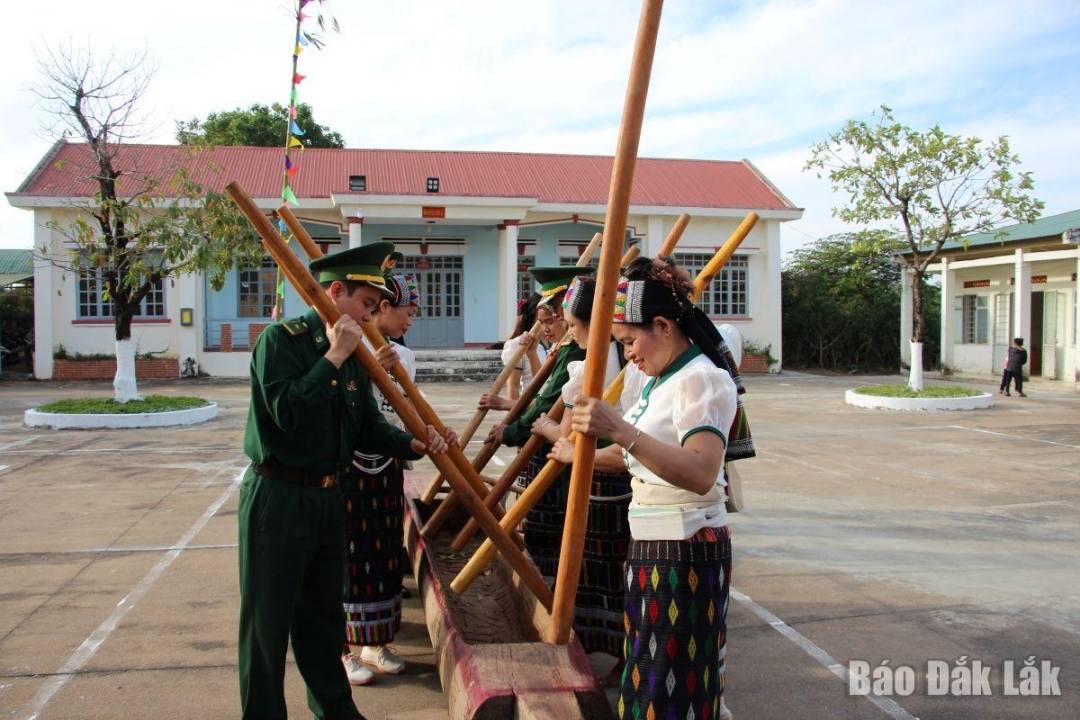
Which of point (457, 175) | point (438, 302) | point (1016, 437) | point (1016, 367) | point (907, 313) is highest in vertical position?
point (457, 175)

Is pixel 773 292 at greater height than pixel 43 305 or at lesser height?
greater

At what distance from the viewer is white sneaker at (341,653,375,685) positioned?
3.32 metres

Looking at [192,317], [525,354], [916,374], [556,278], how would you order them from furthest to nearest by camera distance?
[192,317] → [916,374] → [525,354] → [556,278]

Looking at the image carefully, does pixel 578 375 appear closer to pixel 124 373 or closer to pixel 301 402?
pixel 301 402

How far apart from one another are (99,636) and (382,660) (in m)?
1.36

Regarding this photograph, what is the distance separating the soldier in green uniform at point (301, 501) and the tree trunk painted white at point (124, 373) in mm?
9962

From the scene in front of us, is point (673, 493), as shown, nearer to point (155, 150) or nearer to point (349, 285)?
point (349, 285)

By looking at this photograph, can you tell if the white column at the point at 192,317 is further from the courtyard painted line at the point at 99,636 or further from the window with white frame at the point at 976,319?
the window with white frame at the point at 976,319

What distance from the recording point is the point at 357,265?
9.23 feet

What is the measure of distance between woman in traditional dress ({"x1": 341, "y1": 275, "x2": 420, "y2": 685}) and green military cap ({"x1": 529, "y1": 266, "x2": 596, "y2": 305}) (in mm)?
743

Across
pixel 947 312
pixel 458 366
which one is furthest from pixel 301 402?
pixel 947 312

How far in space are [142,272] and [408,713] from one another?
978 cm

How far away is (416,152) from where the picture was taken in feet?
74.0

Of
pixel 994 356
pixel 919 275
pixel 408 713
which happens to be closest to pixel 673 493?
pixel 408 713
